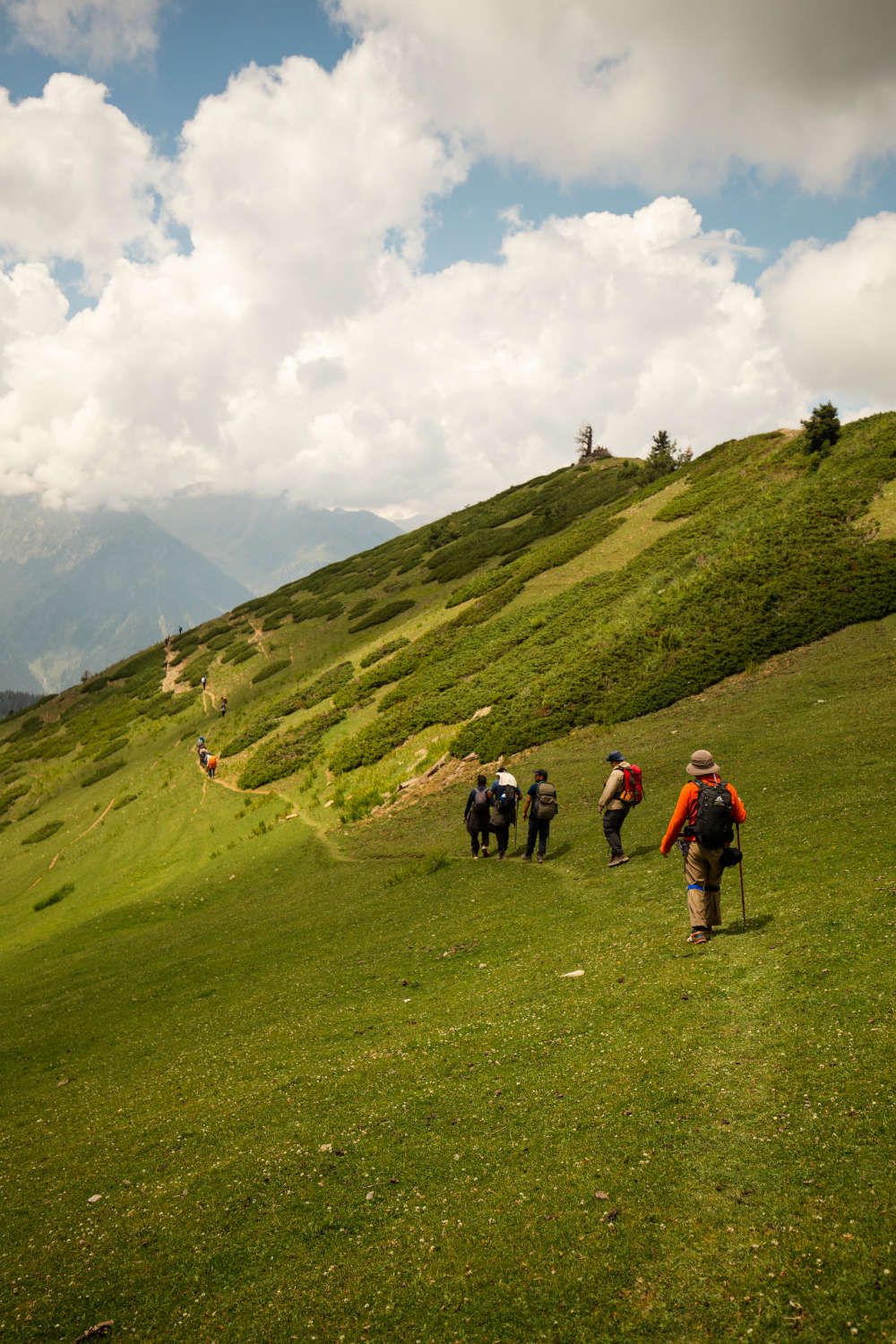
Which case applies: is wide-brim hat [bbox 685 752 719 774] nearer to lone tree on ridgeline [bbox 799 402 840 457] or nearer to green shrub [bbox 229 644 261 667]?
lone tree on ridgeline [bbox 799 402 840 457]

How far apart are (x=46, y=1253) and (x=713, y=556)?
36.9 meters

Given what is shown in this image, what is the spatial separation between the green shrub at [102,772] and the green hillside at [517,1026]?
55.0 ft

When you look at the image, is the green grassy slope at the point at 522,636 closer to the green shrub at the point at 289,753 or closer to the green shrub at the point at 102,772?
the green shrub at the point at 289,753

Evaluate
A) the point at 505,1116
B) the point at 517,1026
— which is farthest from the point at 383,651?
the point at 505,1116

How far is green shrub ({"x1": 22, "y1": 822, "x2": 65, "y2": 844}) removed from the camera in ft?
149

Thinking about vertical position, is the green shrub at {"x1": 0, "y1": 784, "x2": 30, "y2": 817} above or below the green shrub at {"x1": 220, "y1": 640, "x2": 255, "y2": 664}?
below

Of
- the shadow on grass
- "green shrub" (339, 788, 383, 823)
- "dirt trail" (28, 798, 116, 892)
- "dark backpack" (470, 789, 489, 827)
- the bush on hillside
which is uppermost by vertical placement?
the bush on hillside

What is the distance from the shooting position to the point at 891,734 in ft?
61.2

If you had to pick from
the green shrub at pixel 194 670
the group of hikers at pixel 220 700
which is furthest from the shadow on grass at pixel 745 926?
the green shrub at pixel 194 670

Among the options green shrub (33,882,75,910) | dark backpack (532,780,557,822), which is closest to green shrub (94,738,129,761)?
green shrub (33,882,75,910)

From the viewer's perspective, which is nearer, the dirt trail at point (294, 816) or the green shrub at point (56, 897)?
the dirt trail at point (294, 816)

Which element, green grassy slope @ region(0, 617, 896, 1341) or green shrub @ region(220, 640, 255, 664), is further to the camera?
green shrub @ region(220, 640, 255, 664)

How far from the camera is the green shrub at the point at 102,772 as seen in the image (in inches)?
2112

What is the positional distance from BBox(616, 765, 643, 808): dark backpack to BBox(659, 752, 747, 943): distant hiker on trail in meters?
4.63
